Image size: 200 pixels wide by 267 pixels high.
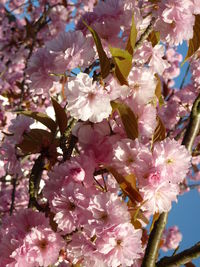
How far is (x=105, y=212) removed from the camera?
35.3 inches

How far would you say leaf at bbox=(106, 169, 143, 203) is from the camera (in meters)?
0.92

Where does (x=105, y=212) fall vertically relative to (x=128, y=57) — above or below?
below

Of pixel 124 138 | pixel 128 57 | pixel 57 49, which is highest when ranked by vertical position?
pixel 57 49

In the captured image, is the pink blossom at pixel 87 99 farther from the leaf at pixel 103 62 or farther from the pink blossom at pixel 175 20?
the pink blossom at pixel 175 20

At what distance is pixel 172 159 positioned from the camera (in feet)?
3.16

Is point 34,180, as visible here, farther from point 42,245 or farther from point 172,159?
point 172,159

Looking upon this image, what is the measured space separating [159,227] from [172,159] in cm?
35

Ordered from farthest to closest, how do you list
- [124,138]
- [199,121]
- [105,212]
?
[199,121] → [124,138] → [105,212]

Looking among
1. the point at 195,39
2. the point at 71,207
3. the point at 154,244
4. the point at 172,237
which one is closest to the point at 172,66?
the point at 172,237

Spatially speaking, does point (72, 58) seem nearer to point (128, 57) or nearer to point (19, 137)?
point (128, 57)

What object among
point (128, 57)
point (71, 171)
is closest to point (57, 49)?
point (128, 57)

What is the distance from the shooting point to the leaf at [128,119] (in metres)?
0.96

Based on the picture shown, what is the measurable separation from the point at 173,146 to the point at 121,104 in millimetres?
178

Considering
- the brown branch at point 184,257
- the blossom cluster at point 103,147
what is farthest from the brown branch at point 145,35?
the brown branch at point 184,257
